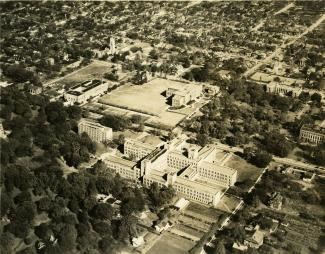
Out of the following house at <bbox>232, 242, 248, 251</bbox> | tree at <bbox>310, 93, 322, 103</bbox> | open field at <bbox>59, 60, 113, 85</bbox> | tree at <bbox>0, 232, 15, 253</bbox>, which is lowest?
open field at <bbox>59, 60, 113, 85</bbox>

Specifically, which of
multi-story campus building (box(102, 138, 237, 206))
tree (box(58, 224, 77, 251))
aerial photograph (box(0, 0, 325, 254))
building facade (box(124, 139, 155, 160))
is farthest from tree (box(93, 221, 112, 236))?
building facade (box(124, 139, 155, 160))

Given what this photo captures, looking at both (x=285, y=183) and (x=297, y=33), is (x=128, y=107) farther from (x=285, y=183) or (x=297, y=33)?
(x=297, y=33)

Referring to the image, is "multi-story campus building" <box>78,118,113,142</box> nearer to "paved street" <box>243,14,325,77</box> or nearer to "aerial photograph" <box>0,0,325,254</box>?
"aerial photograph" <box>0,0,325,254</box>

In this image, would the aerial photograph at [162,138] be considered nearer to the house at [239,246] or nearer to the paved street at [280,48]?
the house at [239,246]

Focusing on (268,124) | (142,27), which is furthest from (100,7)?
(268,124)

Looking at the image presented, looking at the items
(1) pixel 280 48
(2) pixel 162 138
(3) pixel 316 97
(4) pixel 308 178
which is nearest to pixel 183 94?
(2) pixel 162 138

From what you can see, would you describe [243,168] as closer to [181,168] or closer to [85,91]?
[181,168]
